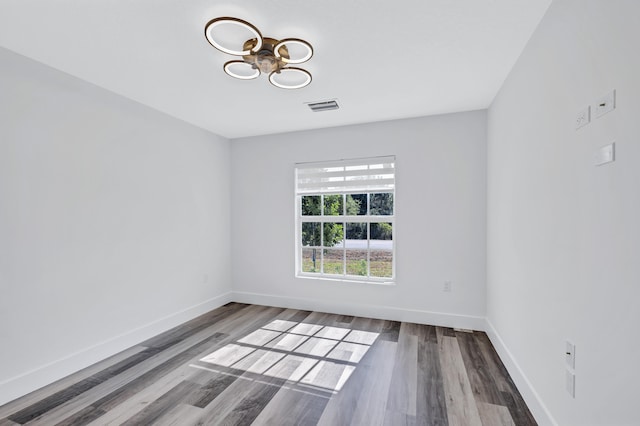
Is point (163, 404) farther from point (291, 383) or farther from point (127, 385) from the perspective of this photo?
point (291, 383)

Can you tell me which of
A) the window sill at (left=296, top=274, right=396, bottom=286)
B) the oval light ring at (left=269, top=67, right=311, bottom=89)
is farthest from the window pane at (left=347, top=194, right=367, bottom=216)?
the oval light ring at (left=269, top=67, right=311, bottom=89)

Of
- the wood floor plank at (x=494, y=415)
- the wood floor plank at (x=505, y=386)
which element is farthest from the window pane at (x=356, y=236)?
the wood floor plank at (x=494, y=415)

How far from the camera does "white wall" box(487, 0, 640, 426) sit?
3.57ft

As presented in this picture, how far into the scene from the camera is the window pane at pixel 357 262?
399cm

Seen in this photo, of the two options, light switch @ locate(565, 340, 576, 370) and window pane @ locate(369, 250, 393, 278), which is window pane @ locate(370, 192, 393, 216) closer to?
window pane @ locate(369, 250, 393, 278)

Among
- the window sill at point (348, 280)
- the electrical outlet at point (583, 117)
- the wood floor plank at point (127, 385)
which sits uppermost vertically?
the electrical outlet at point (583, 117)

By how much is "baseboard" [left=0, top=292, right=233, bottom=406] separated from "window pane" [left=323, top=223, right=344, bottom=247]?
1.96m

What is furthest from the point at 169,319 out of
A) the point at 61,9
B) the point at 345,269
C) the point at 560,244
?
the point at 560,244

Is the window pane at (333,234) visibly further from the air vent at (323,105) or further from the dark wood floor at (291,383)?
the air vent at (323,105)

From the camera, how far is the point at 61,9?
173cm

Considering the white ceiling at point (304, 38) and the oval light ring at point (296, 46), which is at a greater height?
the white ceiling at point (304, 38)

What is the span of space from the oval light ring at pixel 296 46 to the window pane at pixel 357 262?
8.36ft

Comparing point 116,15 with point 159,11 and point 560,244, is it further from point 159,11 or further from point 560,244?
point 560,244

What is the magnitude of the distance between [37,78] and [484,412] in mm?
4123
